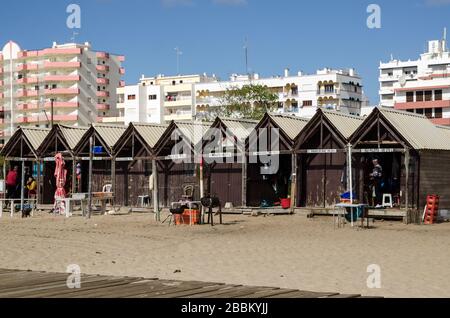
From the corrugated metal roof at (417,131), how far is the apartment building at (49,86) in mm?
84481

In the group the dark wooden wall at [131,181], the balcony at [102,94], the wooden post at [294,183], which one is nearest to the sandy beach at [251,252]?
the wooden post at [294,183]

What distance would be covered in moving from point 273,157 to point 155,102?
8475cm

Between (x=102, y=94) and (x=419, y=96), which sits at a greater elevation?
(x=102, y=94)

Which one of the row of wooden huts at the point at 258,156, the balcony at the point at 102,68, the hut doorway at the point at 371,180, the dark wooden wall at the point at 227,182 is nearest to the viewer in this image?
the row of wooden huts at the point at 258,156

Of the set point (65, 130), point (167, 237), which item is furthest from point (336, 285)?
point (65, 130)

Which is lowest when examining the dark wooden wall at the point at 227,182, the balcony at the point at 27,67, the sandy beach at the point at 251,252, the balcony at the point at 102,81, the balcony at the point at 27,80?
the sandy beach at the point at 251,252

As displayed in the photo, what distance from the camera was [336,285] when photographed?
10.4m

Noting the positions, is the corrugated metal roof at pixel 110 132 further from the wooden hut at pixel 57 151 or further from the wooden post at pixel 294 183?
the wooden post at pixel 294 183

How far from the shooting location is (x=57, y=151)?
118ft

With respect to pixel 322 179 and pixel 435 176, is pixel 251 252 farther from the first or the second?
pixel 322 179

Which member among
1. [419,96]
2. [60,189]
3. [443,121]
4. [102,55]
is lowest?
[60,189]

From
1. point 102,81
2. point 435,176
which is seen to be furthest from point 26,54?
point 435,176

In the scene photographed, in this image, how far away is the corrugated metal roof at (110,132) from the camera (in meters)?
33.6
